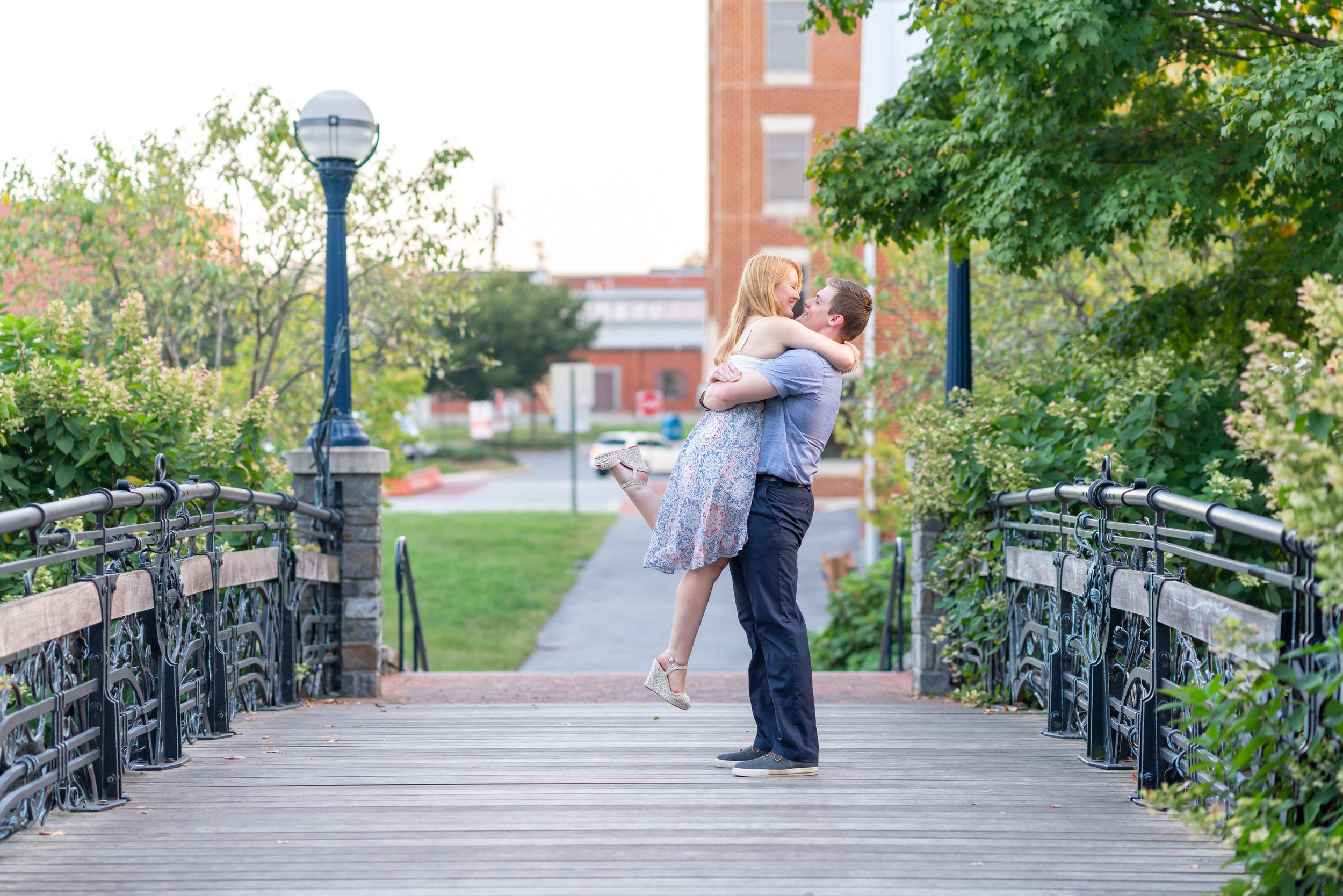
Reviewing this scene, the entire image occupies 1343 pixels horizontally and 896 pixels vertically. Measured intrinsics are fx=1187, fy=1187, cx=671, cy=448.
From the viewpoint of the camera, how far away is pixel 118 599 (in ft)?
14.1

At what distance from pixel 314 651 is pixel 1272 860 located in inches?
216

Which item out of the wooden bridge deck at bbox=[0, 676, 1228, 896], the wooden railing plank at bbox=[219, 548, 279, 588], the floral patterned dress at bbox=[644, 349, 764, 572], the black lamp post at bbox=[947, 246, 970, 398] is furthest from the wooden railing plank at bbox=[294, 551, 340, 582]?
the black lamp post at bbox=[947, 246, 970, 398]

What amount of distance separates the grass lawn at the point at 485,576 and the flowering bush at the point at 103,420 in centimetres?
627

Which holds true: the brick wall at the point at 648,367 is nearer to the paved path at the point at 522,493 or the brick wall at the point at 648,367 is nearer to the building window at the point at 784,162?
the paved path at the point at 522,493

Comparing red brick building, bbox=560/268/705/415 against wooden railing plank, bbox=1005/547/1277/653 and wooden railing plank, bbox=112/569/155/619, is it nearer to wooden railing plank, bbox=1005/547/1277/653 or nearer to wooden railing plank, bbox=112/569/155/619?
wooden railing plank, bbox=1005/547/1277/653

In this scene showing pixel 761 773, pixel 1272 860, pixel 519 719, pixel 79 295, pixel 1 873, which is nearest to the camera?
pixel 1272 860

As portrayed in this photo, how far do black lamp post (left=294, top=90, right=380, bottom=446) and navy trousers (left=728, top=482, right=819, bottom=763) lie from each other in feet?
13.1

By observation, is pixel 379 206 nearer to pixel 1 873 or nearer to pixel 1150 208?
pixel 1150 208

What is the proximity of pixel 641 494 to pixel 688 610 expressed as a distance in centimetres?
53

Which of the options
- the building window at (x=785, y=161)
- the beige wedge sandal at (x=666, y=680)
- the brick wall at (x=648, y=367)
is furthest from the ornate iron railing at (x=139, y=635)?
the brick wall at (x=648, y=367)

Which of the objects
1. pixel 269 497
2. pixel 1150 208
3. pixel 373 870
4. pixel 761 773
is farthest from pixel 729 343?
pixel 1150 208

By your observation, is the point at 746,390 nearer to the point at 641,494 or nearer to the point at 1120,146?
the point at 641,494

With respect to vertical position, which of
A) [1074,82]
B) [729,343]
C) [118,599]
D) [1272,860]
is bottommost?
[1272,860]

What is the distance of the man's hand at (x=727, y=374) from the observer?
14.0 ft
